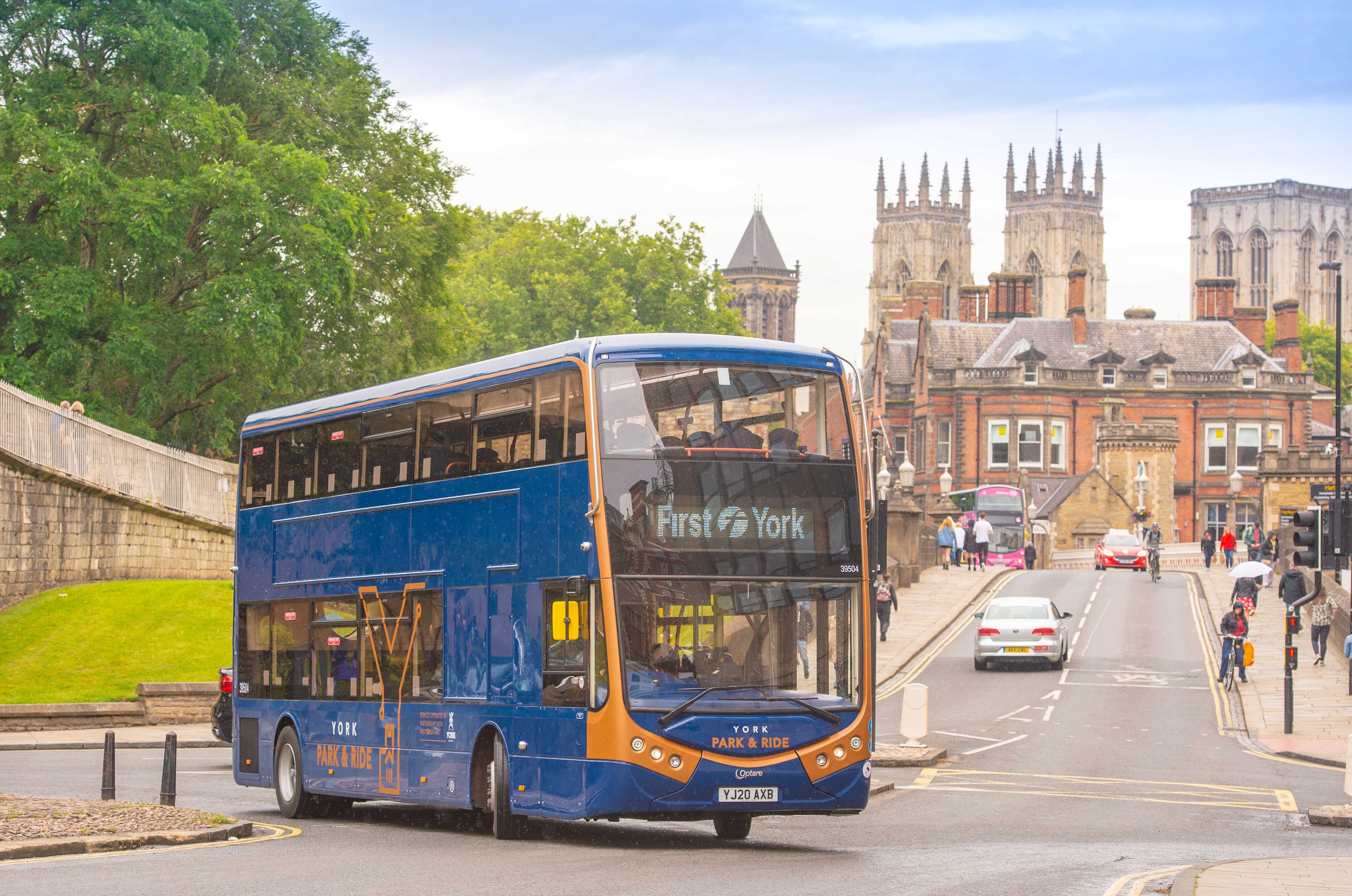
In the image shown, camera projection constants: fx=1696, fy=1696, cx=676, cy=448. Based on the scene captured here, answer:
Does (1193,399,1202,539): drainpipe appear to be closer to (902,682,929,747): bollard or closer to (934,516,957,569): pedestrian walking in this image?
(934,516,957,569): pedestrian walking

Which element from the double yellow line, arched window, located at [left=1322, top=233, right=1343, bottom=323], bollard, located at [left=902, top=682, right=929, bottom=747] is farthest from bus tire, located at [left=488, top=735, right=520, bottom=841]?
arched window, located at [left=1322, top=233, right=1343, bottom=323]

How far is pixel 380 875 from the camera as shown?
12.2 meters

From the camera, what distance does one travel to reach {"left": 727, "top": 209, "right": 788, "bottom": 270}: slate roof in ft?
644

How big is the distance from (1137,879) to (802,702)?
3.09m

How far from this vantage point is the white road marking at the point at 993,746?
980 inches

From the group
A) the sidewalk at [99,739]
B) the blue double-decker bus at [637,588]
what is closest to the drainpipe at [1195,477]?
the sidewalk at [99,739]

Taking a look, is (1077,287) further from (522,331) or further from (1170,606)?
(1170,606)

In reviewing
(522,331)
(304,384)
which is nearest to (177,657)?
(304,384)

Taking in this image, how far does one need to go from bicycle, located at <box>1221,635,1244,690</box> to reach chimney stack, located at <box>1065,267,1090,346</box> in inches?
2423

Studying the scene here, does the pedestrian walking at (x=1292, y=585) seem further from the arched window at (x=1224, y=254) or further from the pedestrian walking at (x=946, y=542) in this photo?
the arched window at (x=1224, y=254)

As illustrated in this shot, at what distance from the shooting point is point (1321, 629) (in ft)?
117

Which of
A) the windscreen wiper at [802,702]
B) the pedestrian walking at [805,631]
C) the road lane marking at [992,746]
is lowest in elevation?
the road lane marking at [992,746]

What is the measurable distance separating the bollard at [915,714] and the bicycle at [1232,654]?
10636 millimetres

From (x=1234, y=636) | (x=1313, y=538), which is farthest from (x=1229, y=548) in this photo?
(x=1313, y=538)
